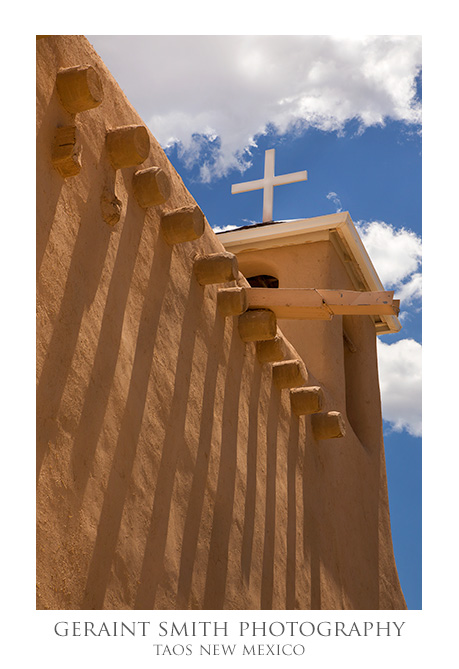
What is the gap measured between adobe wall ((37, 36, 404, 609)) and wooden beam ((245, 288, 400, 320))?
0.29 meters

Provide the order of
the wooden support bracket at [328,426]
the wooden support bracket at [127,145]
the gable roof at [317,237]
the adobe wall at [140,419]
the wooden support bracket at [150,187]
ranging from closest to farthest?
the adobe wall at [140,419], the wooden support bracket at [127,145], the wooden support bracket at [150,187], the wooden support bracket at [328,426], the gable roof at [317,237]

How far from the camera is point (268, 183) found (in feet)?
27.8

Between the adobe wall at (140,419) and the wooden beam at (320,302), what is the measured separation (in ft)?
0.95

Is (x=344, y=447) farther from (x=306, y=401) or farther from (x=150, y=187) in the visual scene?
(x=150, y=187)

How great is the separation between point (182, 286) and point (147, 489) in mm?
1225

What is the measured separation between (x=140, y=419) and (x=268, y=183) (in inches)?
205

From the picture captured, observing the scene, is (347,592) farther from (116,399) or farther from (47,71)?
(47,71)

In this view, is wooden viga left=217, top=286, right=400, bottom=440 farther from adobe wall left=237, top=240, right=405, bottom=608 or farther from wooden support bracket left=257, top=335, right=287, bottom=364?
adobe wall left=237, top=240, right=405, bottom=608

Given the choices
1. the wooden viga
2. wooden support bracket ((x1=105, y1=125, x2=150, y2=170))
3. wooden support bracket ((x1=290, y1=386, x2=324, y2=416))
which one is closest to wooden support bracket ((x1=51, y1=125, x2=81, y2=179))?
wooden support bracket ((x1=105, y1=125, x2=150, y2=170))

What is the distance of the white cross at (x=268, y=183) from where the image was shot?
827 cm

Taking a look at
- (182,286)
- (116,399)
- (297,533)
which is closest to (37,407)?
(116,399)

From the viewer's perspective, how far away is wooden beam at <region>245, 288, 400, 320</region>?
15.3 feet

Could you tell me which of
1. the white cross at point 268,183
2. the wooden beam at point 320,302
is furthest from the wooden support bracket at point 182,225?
the white cross at point 268,183

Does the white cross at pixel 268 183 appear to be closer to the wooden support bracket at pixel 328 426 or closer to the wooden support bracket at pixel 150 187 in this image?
the wooden support bracket at pixel 328 426
